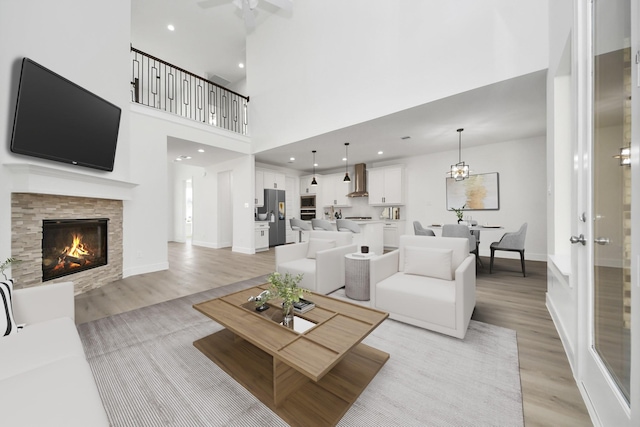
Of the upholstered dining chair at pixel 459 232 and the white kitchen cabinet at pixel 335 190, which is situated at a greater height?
the white kitchen cabinet at pixel 335 190

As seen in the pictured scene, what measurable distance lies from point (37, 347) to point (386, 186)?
7129 millimetres

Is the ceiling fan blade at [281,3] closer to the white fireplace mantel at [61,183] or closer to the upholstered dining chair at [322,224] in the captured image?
the white fireplace mantel at [61,183]

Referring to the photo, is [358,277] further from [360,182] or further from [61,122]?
[360,182]

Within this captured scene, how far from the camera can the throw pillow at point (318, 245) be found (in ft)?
11.9

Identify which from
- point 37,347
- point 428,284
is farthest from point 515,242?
point 37,347

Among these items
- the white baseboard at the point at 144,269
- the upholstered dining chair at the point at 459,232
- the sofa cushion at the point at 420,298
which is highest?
the upholstered dining chair at the point at 459,232

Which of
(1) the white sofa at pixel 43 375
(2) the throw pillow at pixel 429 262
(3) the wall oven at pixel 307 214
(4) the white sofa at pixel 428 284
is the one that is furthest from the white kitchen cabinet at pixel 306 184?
(1) the white sofa at pixel 43 375

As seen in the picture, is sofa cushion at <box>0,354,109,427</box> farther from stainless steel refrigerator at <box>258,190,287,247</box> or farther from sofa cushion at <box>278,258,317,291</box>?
stainless steel refrigerator at <box>258,190,287,247</box>

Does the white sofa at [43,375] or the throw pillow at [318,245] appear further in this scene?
the throw pillow at [318,245]

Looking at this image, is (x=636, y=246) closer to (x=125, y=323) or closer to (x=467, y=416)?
(x=467, y=416)

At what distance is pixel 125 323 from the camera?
8.09 feet

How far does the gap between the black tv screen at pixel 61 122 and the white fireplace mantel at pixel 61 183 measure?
0.51 feet

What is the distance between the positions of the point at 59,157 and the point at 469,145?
7.49m

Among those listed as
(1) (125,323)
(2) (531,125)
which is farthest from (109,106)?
(2) (531,125)
